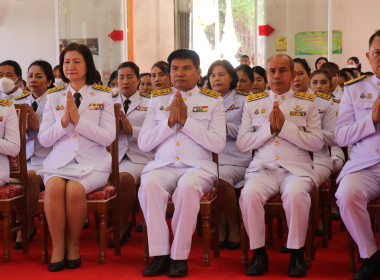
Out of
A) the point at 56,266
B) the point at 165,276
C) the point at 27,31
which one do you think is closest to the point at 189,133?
the point at 165,276

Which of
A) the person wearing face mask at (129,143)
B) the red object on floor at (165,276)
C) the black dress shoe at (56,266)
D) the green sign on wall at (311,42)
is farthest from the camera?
the green sign on wall at (311,42)

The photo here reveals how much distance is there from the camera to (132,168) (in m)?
4.18

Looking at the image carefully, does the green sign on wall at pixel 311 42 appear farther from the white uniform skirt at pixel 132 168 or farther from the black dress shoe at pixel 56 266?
the black dress shoe at pixel 56 266

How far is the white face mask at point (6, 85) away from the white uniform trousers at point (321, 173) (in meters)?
2.70

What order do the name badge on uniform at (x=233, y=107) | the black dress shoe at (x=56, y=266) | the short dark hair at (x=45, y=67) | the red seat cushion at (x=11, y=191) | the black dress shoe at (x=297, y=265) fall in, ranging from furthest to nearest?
the short dark hair at (x=45, y=67) → the name badge on uniform at (x=233, y=107) → the red seat cushion at (x=11, y=191) → the black dress shoe at (x=56, y=266) → the black dress shoe at (x=297, y=265)

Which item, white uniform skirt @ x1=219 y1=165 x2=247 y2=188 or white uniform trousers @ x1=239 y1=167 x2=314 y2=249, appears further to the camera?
white uniform skirt @ x1=219 y1=165 x2=247 y2=188

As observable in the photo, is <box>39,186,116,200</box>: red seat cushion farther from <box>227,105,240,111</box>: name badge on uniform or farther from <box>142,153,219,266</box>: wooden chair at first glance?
<box>227,105,240,111</box>: name badge on uniform

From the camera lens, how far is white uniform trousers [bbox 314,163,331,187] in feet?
12.3

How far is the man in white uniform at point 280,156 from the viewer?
320 cm

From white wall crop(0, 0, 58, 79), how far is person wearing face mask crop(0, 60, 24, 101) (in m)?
4.46

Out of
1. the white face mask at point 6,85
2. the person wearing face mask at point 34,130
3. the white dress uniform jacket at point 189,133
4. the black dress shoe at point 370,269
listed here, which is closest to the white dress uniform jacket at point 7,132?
the person wearing face mask at point 34,130

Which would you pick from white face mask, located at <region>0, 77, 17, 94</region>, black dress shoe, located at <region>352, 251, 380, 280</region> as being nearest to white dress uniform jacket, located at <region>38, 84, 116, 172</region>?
white face mask, located at <region>0, 77, 17, 94</region>

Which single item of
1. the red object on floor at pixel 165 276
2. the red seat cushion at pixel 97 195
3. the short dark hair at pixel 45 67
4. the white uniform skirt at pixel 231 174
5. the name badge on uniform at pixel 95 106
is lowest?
the red object on floor at pixel 165 276

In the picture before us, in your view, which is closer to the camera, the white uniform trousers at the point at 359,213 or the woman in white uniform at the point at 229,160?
the white uniform trousers at the point at 359,213
